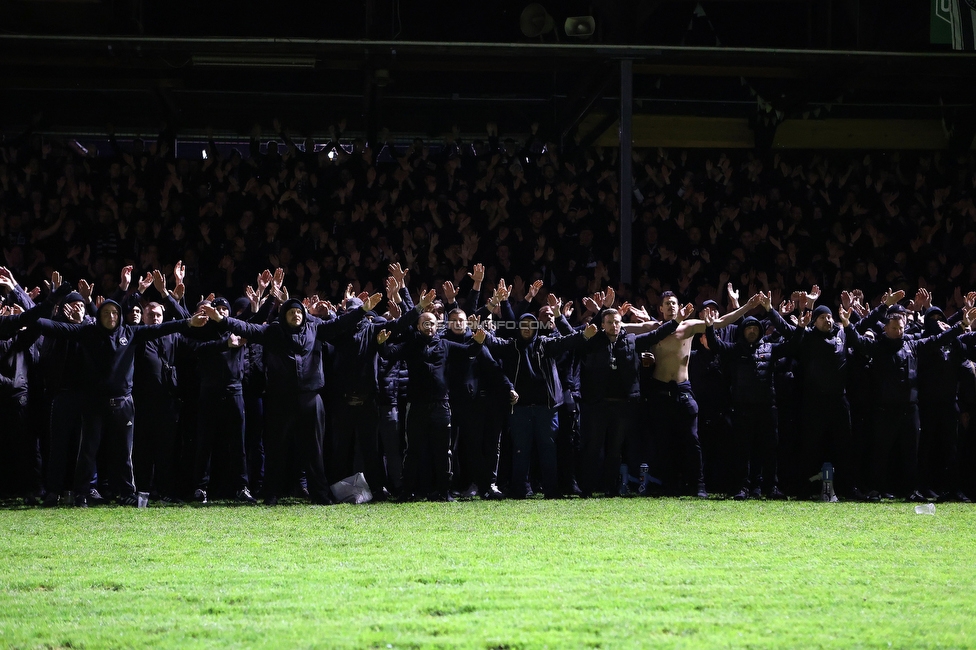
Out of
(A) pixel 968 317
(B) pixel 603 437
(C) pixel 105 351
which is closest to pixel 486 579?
(B) pixel 603 437

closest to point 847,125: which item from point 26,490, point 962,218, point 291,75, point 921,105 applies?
point 921,105

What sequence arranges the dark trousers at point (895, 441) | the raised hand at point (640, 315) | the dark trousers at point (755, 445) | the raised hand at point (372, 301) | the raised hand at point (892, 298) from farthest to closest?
the raised hand at point (640, 315) → the raised hand at point (892, 298) → the dark trousers at point (755, 445) → the dark trousers at point (895, 441) → the raised hand at point (372, 301)

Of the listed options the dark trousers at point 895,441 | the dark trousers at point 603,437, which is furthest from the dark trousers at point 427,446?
the dark trousers at point 895,441

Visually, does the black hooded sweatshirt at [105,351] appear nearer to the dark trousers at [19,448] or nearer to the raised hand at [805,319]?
the dark trousers at [19,448]

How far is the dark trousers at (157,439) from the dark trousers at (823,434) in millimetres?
6141

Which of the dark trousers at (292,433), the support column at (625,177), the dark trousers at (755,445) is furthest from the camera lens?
the support column at (625,177)

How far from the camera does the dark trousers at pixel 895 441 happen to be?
11656 millimetres

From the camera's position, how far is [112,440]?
10961 mm

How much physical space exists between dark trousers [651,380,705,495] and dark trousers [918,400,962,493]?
7.20ft

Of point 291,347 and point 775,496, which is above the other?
point 291,347

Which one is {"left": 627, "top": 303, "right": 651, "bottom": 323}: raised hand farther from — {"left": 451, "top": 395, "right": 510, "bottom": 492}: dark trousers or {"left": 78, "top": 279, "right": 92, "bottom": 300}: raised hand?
{"left": 78, "top": 279, "right": 92, "bottom": 300}: raised hand

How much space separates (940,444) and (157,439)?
25.2 feet

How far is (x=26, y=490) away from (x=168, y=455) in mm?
1336

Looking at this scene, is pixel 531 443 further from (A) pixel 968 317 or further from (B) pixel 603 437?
(A) pixel 968 317
